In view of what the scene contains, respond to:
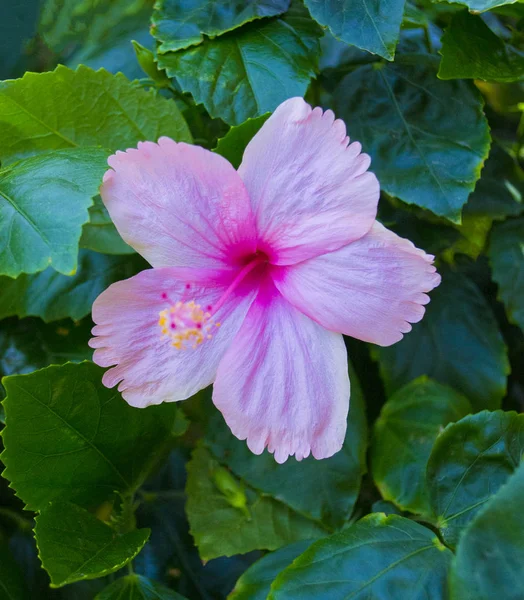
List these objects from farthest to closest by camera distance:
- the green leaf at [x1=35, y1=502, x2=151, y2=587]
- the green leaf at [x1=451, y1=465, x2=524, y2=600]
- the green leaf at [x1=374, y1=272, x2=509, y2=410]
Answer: the green leaf at [x1=374, y1=272, x2=509, y2=410], the green leaf at [x1=35, y1=502, x2=151, y2=587], the green leaf at [x1=451, y1=465, x2=524, y2=600]

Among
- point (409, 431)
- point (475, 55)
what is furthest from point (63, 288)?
point (475, 55)

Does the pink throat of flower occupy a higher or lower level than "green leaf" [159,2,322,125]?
lower

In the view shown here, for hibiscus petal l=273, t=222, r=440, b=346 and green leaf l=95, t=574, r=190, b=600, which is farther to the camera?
green leaf l=95, t=574, r=190, b=600

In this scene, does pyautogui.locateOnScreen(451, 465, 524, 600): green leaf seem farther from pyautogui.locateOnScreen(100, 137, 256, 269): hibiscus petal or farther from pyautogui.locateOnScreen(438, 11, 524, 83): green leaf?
pyautogui.locateOnScreen(438, 11, 524, 83): green leaf

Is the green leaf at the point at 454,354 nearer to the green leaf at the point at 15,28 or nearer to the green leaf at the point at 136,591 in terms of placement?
the green leaf at the point at 136,591

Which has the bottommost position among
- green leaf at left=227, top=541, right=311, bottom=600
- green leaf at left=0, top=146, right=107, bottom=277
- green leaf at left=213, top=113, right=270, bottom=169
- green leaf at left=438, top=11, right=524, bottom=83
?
green leaf at left=227, top=541, right=311, bottom=600

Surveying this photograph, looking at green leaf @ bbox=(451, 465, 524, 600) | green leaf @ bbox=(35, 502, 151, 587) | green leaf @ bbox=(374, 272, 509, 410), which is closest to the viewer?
green leaf @ bbox=(451, 465, 524, 600)

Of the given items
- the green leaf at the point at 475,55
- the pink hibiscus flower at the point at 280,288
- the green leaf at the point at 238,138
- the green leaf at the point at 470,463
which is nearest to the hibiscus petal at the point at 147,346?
the pink hibiscus flower at the point at 280,288

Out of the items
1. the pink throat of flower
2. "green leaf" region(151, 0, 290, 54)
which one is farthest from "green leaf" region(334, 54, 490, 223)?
the pink throat of flower

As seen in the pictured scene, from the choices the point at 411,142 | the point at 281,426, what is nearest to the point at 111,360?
the point at 281,426
